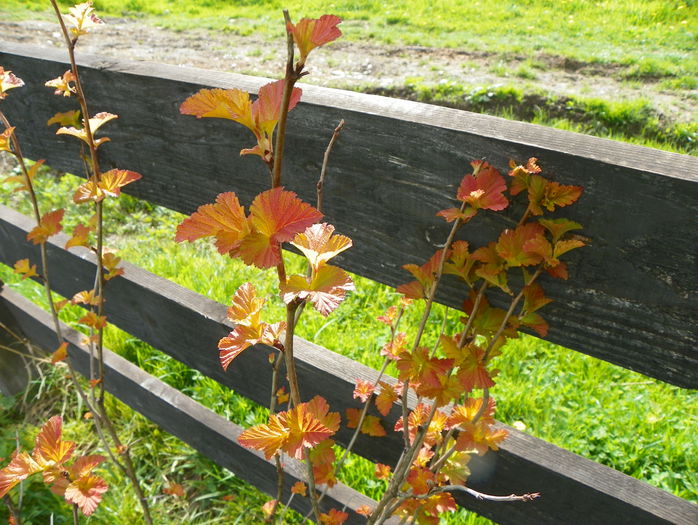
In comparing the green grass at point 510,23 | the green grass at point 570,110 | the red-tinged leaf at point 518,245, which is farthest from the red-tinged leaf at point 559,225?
the green grass at point 510,23

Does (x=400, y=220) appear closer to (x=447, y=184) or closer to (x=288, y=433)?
(x=447, y=184)

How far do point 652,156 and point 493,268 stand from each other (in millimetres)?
272

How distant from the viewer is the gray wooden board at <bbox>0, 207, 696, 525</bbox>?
1020mm

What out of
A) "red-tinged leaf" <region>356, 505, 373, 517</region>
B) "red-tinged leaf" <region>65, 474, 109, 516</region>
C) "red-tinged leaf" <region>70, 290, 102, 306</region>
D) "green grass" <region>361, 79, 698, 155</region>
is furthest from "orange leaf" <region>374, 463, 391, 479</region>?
"green grass" <region>361, 79, 698, 155</region>

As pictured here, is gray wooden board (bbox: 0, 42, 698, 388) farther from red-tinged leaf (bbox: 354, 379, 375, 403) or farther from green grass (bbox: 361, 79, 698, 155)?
green grass (bbox: 361, 79, 698, 155)

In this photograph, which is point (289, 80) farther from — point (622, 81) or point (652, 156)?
point (622, 81)

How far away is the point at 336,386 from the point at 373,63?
5.60m

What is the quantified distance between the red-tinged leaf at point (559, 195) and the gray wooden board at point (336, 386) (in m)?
0.55

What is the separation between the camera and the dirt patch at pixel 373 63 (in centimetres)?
509

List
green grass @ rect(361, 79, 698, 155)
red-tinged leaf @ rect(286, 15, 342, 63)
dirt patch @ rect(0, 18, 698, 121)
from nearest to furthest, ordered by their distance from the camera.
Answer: red-tinged leaf @ rect(286, 15, 342, 63), green grass @ rect(361, 79, 698, 155), dirt patch @ rect(0, 18, 698, 121)

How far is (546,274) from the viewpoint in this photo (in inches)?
35.7

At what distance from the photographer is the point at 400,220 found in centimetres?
102

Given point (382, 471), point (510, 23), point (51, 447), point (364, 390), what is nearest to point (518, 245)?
point (364, 390)

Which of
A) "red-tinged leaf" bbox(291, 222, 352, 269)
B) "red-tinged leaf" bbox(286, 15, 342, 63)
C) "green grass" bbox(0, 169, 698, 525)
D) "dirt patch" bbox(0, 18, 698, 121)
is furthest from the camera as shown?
"dirt patch" bbox(0, 18, 698, 121)
